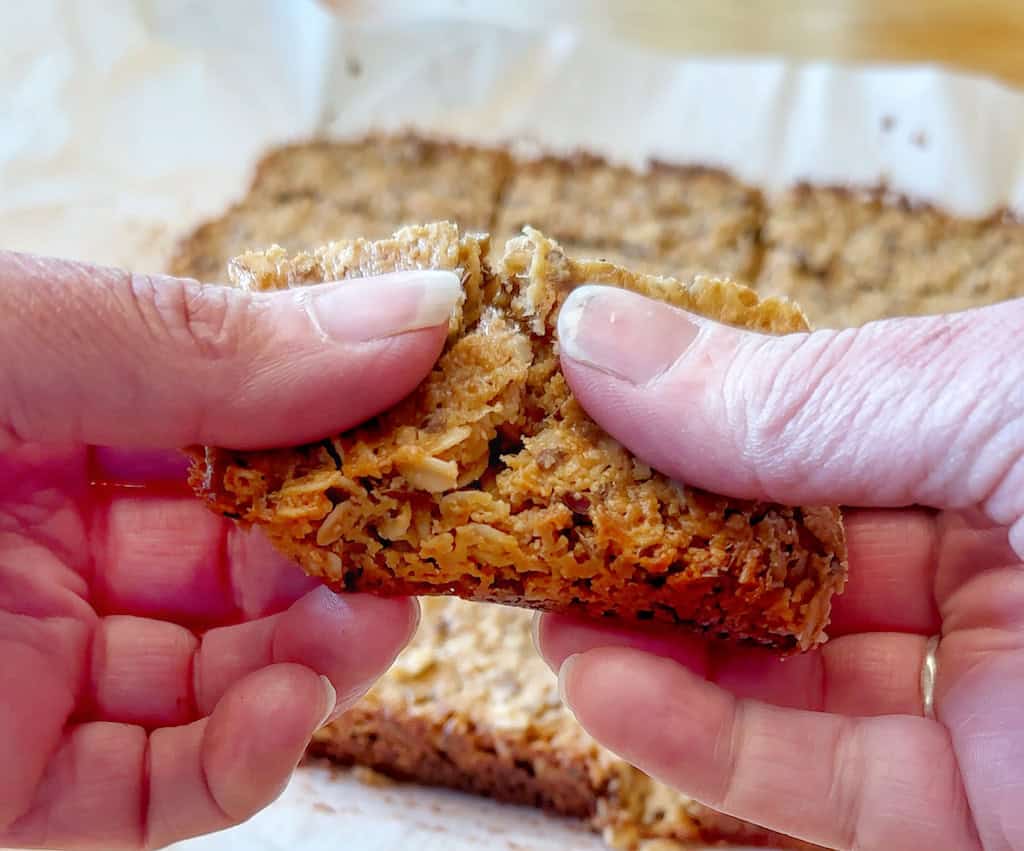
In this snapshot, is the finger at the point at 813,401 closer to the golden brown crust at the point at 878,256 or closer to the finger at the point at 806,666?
the finger at the point at 806,666

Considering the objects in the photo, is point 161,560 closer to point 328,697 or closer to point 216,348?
point 328,697

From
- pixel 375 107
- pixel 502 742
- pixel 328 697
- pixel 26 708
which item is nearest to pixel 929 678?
pixel 502 742

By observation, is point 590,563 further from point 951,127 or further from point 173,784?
point 951,127

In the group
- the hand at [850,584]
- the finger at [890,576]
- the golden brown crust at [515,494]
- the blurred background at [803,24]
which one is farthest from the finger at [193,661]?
the blurred background at [803,24]

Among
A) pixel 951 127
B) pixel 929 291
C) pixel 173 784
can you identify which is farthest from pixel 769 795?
pixel 951 127

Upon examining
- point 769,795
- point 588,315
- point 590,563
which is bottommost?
point 769,795

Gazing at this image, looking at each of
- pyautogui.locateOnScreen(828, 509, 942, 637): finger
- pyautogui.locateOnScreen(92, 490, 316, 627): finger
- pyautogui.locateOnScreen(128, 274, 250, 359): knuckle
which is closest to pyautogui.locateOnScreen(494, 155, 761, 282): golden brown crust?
pyautogui.locateOnScreen(828, 509, 942, 637): finger
